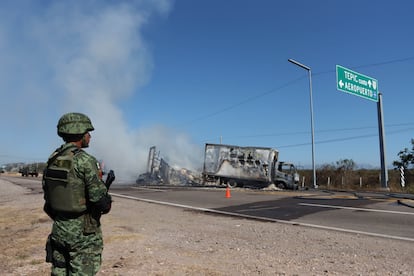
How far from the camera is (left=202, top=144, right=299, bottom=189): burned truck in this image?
91.5ft

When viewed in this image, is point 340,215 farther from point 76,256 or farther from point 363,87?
point 363,87

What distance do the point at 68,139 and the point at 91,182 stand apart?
49 cm

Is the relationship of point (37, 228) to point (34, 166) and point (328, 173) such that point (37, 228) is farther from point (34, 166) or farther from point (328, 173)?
point (34, 166)

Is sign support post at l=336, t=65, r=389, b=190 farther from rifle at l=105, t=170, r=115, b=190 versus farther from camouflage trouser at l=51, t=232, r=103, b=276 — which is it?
camouflage trouser at l=51, t=232, r=103, b=276

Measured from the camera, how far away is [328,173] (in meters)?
37.1

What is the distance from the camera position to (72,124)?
309 cm

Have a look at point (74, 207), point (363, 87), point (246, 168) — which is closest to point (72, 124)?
point (74, 207)

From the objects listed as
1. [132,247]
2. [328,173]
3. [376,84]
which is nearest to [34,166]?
[328,173]

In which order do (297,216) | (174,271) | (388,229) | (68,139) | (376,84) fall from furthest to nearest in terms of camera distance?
1. (376,84)
2. (297,216)
3. (388,229)
4. (174,271)
5. (68,139)

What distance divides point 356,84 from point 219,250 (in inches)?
657

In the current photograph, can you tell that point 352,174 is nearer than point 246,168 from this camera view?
No

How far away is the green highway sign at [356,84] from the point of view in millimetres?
18969

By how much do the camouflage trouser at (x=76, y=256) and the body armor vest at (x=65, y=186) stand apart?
10.6 inches

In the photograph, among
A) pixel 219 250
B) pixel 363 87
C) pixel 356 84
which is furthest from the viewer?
pixel 363 87
